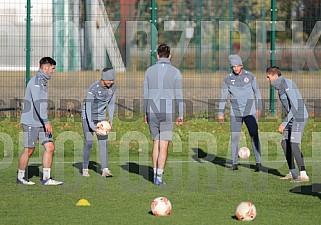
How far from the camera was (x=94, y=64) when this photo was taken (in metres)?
21.3

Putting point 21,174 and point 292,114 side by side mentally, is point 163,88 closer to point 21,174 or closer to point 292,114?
point 292,114

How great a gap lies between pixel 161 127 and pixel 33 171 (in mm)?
2971

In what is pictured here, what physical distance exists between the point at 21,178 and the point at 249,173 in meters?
4.08

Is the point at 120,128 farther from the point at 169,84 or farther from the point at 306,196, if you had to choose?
the point at 306,196

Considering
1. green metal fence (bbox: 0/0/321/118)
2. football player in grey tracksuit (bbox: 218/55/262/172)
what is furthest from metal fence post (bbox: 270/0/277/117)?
football player in grey tracksuit (bbox: 218/55/262/172)

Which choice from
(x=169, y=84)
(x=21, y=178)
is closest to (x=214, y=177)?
(x=169, y=84)

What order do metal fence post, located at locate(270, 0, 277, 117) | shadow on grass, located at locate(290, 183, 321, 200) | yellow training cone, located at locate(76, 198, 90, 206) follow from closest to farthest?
yellow training cone, located at locate(76, 198, 90, 206), shadow on grass, located at locate(290, 183, 321, 200), metal fence post, located at locate(270, 0, 277, 117)

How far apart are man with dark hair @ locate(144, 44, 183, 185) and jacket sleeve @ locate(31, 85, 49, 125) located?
5.32 ft

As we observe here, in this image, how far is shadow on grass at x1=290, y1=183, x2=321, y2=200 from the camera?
13.6 meters

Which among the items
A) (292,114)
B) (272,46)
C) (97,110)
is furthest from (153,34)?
(292,114)

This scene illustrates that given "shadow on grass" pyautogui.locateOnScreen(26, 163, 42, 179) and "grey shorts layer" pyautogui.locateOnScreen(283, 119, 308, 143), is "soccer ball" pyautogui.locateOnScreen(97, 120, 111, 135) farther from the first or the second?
"grey shorts layer" pyautogui.locateOnScreen(283, 119, 308, 143)

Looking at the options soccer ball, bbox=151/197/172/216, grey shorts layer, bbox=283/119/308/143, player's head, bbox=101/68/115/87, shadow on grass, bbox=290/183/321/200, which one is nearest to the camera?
soccer ball, bbox=151/197/172/216

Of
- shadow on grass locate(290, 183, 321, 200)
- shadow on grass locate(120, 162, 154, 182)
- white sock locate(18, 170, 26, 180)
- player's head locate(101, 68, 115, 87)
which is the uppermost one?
player's head locate(101, 68, 115, 87)

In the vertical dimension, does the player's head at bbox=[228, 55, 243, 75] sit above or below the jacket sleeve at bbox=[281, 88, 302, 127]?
above
